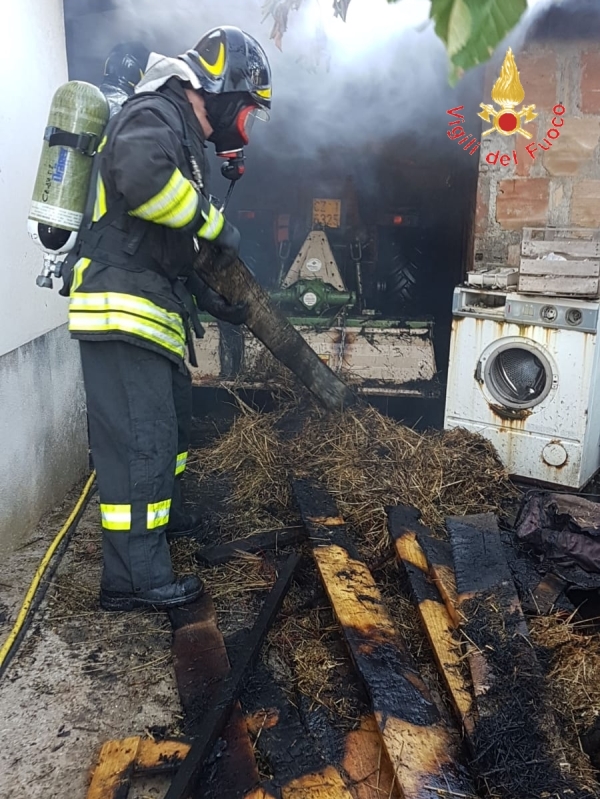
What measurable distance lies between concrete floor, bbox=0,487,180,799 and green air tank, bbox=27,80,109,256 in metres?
1.79

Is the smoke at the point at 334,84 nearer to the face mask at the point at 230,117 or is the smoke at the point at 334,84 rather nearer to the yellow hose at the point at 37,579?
the face mask at the point at 230,117

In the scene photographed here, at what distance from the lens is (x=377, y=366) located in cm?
525

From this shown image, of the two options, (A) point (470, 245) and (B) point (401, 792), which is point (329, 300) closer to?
(A) point (470, 245)

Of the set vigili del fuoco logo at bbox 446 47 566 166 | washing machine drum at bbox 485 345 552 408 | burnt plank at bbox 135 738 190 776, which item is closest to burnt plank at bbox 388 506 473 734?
burnt plank at bbox 135 738 190 776

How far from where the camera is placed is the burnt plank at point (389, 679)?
6.37 feet

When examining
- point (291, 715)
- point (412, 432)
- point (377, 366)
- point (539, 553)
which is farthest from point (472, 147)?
point (291, 715)

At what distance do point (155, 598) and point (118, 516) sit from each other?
17.2 inches

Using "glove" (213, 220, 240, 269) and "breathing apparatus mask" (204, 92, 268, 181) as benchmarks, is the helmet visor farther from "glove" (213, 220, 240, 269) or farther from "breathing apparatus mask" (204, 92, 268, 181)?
"glove" (213, 220, 240, 269)

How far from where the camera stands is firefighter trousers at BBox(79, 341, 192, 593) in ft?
9.87

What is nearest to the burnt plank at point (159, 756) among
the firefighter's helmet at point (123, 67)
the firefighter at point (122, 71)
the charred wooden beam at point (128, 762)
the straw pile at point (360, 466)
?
the charred wooden beam at point (128, 762)

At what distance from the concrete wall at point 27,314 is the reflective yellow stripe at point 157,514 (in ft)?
3.46

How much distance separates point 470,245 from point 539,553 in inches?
124

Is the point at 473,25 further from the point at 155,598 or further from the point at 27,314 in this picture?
the point at 27,314

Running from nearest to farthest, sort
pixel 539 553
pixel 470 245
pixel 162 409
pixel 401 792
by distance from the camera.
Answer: pixel 401 792 < pixel 162 409 < pixel 539 553 < pixel 470 245
